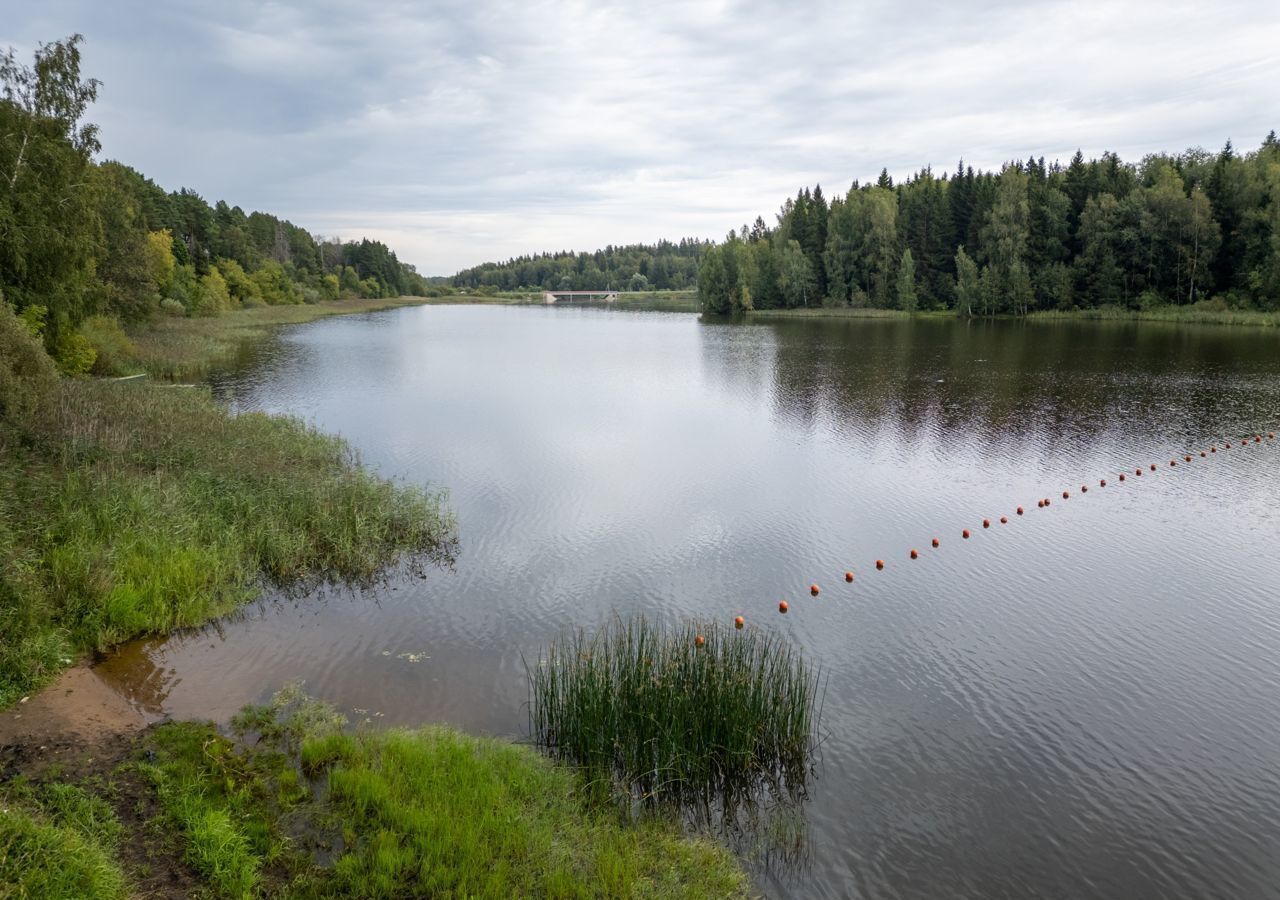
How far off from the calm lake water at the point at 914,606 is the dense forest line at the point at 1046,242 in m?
48.4

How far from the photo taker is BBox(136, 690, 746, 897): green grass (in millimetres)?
6887

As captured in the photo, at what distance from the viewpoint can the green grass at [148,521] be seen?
11477mm

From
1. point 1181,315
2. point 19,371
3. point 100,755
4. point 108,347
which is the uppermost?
point 1181,315

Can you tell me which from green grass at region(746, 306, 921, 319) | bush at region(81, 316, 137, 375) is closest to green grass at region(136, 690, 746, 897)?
bush at region(81, 316, 137, 375)

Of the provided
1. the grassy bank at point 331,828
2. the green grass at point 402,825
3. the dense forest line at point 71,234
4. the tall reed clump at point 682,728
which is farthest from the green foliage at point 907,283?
the grassy bank at point 331,828

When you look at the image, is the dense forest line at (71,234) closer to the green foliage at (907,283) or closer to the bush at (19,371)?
the bush at (19,371)

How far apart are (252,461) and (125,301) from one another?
31903 mm

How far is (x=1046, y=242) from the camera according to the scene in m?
83.6

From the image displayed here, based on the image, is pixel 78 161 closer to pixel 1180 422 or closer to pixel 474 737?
pixel 474 737

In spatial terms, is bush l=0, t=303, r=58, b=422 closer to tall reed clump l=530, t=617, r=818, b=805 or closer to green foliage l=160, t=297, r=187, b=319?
tall reed clump l=530, t=617, r=818, b=805

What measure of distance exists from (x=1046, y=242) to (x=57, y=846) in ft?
312

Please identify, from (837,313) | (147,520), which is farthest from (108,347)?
(837,313)

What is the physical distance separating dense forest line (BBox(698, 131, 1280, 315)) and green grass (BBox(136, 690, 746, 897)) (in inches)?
3256

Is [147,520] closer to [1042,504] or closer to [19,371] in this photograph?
[19,371]
